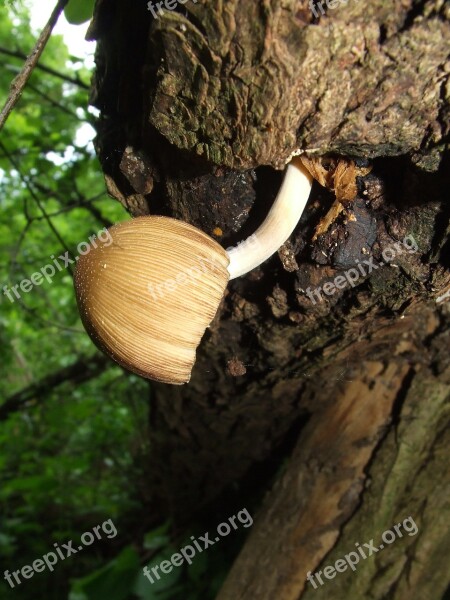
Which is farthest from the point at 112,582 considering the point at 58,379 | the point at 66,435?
the point at 66,435

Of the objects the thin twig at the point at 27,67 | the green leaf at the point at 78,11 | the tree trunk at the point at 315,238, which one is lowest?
the tree trunk at the point at 315,238

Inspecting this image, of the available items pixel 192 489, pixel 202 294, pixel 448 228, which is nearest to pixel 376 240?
pixel 448 228

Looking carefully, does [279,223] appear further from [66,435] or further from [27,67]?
[66,435]

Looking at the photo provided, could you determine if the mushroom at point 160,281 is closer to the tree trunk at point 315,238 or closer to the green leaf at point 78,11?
the tree trunk at point 315,238

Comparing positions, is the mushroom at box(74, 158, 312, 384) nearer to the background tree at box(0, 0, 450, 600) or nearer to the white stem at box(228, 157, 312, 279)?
the white stem at box(228, 157, 312, 279)

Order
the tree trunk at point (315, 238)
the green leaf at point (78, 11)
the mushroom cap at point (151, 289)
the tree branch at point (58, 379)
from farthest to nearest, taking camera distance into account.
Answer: the tree branch at point (58, 379), the green leaf at point (78, 11), the mushroom cap at point (151, 289), the tree trunk at point (315, 238)

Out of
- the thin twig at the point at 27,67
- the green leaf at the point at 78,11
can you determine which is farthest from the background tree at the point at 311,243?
the green leaf at the point at 78,11

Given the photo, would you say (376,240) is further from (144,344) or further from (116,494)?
(116,494)
